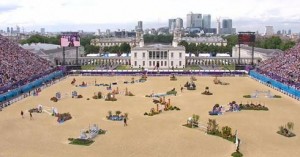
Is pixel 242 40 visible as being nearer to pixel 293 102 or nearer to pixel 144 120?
pixel 293 102

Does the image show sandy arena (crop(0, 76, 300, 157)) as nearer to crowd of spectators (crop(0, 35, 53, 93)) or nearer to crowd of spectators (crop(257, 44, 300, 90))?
crowd of spectators (crop(0, 35, 53, 93))

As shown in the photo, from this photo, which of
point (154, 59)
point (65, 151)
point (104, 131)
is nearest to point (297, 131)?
point (104, 131)

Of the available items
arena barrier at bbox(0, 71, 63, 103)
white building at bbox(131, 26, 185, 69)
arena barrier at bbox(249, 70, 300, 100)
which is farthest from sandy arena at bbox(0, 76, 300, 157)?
white building at bbox(131, 26, 185, 69)

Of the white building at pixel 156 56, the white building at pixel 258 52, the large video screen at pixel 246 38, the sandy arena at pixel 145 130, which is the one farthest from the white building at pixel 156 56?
the sandy arena at pixel 145 130

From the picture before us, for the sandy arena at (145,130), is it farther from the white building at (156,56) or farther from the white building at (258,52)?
the white building at (258,52)

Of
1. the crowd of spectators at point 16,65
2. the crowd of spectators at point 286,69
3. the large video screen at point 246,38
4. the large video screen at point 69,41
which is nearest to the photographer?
the crowd of spectators at point 16,65

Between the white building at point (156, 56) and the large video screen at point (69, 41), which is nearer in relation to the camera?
the large video screen at point (69, 41)

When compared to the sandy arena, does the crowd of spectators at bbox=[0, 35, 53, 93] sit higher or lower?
higher

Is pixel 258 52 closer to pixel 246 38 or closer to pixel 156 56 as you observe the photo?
pixel 246 38
